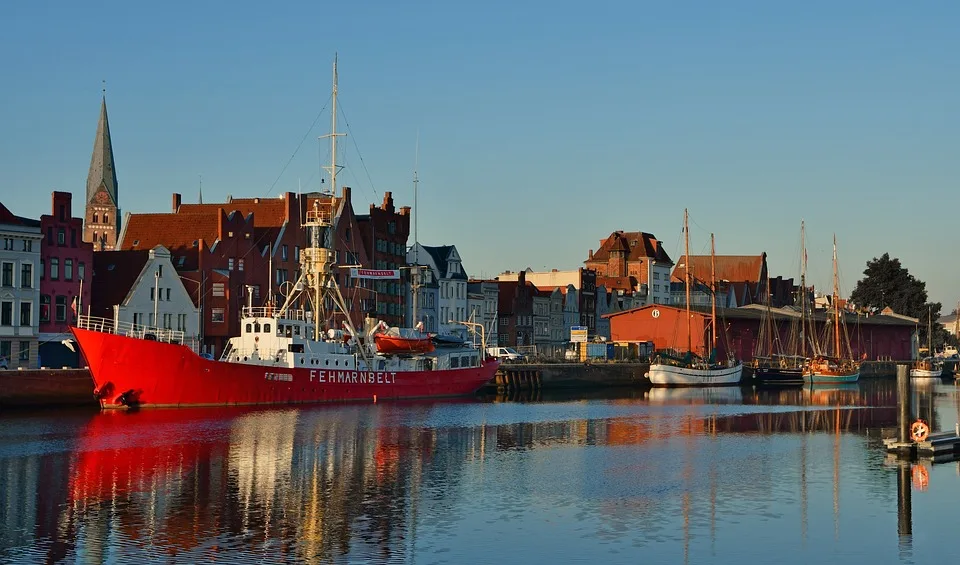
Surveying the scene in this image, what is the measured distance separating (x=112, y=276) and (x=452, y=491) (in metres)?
54.7

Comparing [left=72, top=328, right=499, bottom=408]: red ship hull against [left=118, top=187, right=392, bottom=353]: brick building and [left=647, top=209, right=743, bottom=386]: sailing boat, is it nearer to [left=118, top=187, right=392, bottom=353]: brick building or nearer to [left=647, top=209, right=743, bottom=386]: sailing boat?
[left=118, top=187, right=392, bottom=353]: brick building

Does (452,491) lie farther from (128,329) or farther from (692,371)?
(692,371)

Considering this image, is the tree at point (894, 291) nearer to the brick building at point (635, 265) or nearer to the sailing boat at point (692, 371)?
the brick building at point (635, 265)

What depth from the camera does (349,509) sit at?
36281mm

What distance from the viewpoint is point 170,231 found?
324 feet

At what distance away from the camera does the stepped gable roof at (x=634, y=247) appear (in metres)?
189

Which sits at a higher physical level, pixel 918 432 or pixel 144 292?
pixel 144 292

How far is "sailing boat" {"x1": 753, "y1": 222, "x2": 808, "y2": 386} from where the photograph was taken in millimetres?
125688

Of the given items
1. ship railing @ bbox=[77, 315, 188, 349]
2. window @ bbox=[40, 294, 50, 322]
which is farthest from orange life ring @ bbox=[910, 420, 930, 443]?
window @ bbox=[40, 294, 50, 322]

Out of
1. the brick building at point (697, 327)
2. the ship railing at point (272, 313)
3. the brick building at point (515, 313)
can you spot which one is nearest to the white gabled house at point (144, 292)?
the ship railing at point (272, 313)

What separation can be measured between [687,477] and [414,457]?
36.3 feet

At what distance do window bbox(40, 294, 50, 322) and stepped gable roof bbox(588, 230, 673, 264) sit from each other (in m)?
118

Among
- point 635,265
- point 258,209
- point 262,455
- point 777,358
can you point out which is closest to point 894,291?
point 635,265

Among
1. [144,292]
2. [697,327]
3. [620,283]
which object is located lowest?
[697,327]
